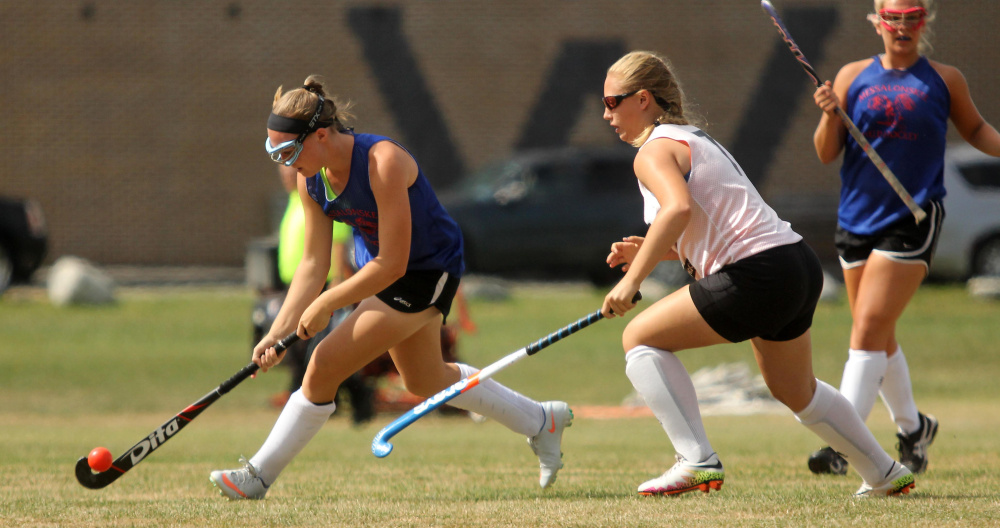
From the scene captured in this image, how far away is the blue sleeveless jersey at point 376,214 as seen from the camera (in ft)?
15.0

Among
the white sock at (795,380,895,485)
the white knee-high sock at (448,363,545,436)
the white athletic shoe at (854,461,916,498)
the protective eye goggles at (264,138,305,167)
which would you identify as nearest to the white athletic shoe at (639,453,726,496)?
the white sock at (795,380,895,485)

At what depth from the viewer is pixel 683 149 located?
414cm

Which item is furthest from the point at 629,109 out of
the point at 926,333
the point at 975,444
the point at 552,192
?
the point at 552,192

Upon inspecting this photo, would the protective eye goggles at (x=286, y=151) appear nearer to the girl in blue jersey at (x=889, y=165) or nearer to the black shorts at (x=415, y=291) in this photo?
the black shorts at (x=415, y=291)

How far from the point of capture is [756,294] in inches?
160

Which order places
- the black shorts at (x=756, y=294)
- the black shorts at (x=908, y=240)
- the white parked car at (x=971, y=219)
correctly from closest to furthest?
the black shorts at (x=756, y=294)
the black shorts at (x=908, y=240)
the white parked car at (x=971, y=219)

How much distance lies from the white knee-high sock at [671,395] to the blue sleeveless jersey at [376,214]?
3.06 ft

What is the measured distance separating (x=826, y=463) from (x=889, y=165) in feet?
4.68

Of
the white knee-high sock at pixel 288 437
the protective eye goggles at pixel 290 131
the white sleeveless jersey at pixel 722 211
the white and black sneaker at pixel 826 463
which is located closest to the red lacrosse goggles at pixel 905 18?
the white sleeveless jersey at pixel 722 211

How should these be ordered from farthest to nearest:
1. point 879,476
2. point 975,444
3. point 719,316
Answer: point 975,444
point 879,476
point 719,316

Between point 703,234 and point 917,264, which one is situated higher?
point 703,234

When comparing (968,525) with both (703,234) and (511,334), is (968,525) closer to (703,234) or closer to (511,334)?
(703,234)

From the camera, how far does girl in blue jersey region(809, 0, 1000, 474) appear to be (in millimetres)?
5246

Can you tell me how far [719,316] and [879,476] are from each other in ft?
3.24
